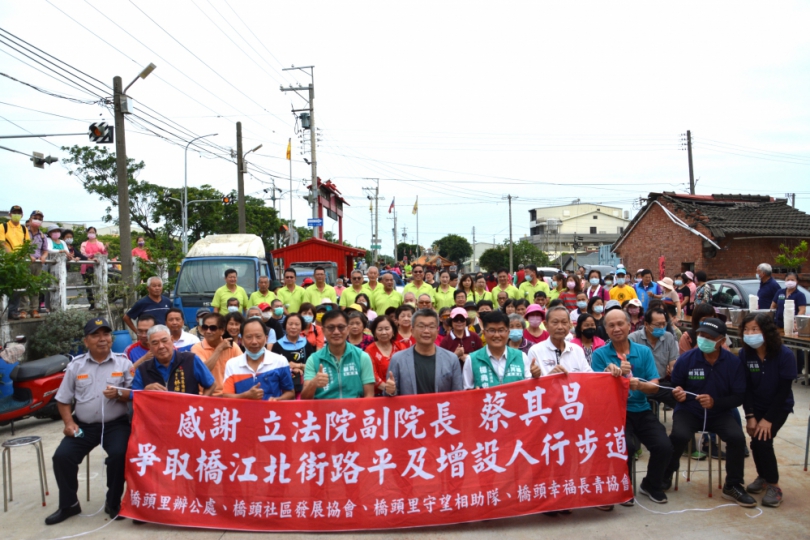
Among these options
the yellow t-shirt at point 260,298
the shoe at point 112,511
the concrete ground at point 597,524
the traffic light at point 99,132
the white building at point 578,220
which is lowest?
the concrete ground at point 597,524

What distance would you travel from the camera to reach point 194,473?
4574 mm

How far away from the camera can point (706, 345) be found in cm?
484

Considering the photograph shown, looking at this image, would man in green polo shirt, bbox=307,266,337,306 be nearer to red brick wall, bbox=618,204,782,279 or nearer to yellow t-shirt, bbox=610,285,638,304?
yellow t-shirt, bbox=610,285,638,304

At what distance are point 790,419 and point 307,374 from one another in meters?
6.32

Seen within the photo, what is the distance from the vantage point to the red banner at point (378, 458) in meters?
4.41

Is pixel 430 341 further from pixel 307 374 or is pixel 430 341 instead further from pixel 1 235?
pixel 1 235

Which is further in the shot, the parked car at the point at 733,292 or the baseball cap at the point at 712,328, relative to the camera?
the parked car at the point at 733,292

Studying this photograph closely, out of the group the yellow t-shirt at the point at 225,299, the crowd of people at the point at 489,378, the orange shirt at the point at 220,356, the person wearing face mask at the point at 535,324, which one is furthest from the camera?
the yellow t-shirt at the point at 225,299

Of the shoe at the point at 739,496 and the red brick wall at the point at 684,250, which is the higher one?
the red brick wall at the point at 684,250

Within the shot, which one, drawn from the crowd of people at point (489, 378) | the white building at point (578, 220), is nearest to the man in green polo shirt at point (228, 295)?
the crowd of people at point (489, 378)

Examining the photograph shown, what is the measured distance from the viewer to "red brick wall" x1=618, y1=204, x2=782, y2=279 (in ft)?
65.6

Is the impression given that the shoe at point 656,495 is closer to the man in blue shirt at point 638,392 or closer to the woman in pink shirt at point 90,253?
the man in blue shirt at point 638,392

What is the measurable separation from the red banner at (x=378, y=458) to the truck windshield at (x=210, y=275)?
7893 millimetres

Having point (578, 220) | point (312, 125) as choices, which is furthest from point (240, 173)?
point (578, 220)
